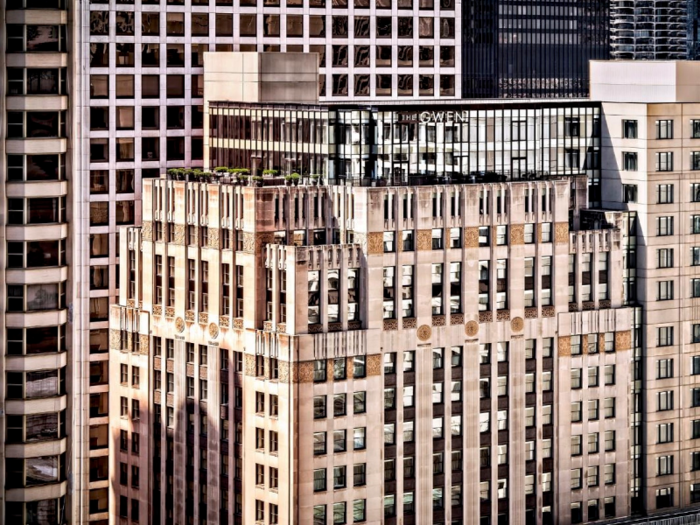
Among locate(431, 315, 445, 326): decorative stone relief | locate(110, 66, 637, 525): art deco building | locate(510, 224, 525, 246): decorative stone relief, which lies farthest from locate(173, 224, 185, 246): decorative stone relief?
locate(510, 224, 525, 246): decorative stone relief

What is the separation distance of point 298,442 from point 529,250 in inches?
1235

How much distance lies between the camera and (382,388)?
186 metres

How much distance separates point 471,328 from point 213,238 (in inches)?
1025

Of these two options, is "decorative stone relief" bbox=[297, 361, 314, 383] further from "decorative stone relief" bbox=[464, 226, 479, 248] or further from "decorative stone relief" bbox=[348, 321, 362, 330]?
"decorative stone relief" bbox=[464, 226, 479, 248]

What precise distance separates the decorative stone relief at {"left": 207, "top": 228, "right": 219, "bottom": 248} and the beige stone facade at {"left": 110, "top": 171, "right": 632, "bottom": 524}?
28cm

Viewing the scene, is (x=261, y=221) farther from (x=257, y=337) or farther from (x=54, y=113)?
(x=54, y=113)

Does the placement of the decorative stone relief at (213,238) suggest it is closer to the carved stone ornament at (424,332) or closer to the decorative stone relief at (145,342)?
the decorative stone relief at (145,342)

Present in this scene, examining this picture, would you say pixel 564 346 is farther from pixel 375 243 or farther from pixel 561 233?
pixel 375 243

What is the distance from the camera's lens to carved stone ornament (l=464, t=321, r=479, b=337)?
191000 mm

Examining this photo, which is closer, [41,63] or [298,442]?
[41,63]

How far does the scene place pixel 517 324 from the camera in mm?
194250

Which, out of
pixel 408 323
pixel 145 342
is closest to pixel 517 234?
A: pixel 408 323

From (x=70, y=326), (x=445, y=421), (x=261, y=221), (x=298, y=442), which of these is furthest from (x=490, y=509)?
(x=70, y=326)

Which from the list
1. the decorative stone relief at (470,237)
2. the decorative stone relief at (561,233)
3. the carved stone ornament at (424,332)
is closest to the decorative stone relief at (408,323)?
the carved stone ornament at (424,332)
